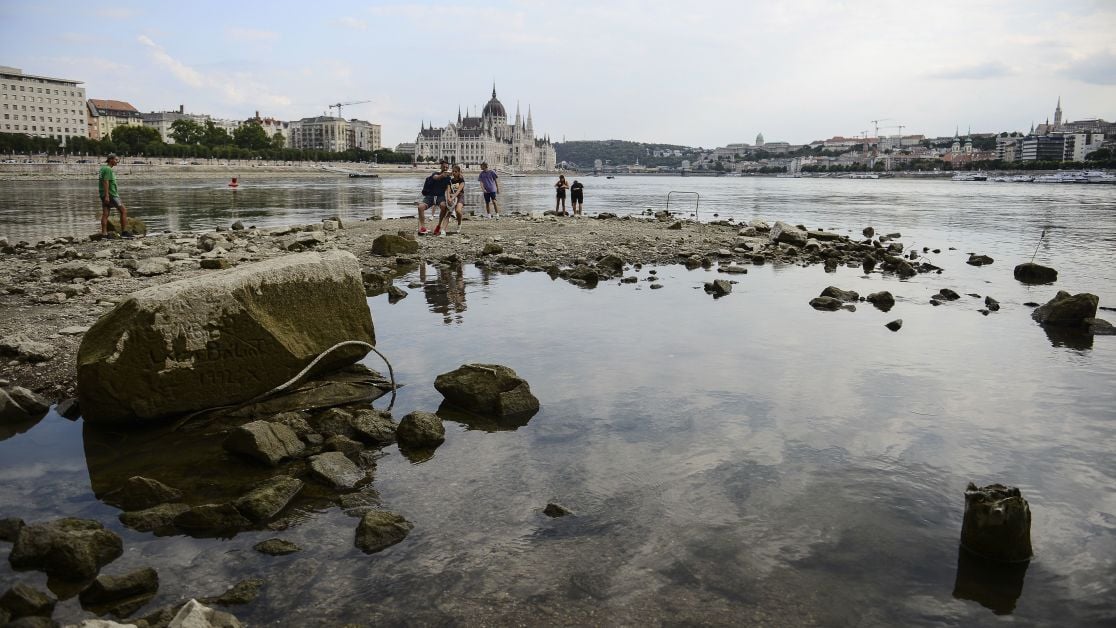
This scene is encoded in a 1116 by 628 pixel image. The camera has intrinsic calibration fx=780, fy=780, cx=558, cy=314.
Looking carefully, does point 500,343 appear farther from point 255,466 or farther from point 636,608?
point 636,608

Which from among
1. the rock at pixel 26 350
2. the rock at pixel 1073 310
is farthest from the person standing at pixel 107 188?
the rock at pixel 1073 310

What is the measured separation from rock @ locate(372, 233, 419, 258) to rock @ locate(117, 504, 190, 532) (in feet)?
48.7

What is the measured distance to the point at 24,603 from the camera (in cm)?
473

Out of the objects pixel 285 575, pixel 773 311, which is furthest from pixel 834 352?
pixel 285 575

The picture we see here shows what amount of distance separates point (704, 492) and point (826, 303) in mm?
9505

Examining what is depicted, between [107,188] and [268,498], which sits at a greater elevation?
[107,188]

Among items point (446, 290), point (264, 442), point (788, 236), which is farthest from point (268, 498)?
point (788, 236)

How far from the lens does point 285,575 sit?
5.36 meters

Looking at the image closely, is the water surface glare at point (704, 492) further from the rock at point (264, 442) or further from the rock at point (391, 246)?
the rock at point (391, 246)

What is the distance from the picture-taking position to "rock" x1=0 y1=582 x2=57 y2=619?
4.72m

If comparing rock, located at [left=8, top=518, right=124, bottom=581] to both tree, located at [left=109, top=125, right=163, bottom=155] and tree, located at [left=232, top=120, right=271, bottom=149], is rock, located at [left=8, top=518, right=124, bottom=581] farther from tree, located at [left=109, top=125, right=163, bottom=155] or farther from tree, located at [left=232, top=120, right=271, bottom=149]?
tree, located at [left=232, top=120, right=271, bottom=149]

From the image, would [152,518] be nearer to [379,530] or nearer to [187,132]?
[379,530]

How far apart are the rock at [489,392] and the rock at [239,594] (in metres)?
3.74

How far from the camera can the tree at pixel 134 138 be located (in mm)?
147262
